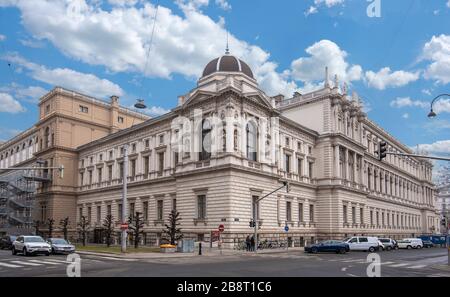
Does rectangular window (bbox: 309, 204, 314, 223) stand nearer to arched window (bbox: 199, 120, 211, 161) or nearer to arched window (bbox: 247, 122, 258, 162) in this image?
arched window (bbox: 247, 122, 258, 162)

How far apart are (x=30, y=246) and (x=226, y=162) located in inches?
776

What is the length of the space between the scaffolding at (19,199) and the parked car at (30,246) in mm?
39797

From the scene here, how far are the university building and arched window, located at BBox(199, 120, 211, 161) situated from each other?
0.12 meters

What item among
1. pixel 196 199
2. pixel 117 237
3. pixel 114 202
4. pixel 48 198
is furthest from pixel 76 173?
pixel 196 199

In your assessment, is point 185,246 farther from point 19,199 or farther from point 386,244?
point 19,199

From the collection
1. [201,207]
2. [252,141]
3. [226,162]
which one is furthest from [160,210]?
[252,141]

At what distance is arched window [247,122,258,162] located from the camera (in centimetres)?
5025

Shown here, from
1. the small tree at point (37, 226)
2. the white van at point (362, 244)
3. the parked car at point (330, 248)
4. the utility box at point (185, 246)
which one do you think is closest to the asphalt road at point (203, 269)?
the utility box at point (185, 246)

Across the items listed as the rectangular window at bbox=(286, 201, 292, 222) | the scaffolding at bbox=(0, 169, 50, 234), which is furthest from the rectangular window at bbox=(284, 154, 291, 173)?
the scaffolding at bbox=(0, 169, 50, 234)

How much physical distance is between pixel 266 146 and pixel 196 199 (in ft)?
33.1

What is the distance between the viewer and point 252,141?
5084 cm

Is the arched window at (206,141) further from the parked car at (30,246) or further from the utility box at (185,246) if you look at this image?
the parked car at (30,246)

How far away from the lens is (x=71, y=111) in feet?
248

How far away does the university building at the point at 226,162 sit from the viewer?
48000 mm
